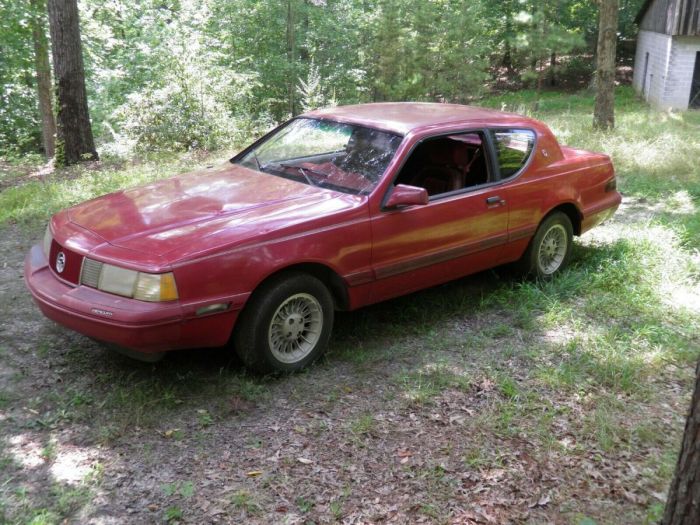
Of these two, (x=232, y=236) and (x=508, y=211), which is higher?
(x=232, y=236)

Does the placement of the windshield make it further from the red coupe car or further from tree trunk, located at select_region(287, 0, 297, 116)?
tree trunk, located at select_region(287, 0, 297, 116)

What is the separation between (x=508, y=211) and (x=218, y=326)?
2856 mm

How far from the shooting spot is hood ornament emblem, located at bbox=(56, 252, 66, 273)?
4.12m

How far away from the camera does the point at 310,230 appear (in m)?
4.32

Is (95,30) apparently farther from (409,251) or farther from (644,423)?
(644,423)

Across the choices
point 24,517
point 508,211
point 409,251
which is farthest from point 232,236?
point 508,211

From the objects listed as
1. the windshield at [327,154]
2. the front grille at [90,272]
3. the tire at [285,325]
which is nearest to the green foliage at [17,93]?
the windshield at [327,154]

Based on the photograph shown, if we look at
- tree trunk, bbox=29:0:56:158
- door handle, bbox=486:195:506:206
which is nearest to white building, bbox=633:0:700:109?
tree trunk, bbox=29:0:56:158

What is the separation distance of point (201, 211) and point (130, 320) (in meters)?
1.01

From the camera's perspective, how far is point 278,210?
4.40m

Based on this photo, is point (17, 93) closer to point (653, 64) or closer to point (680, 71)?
point (680, 71)

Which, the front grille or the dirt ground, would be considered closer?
the dirt ground

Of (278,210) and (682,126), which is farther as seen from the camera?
(682,126)

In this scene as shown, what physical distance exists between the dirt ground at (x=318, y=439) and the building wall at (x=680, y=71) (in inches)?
836
